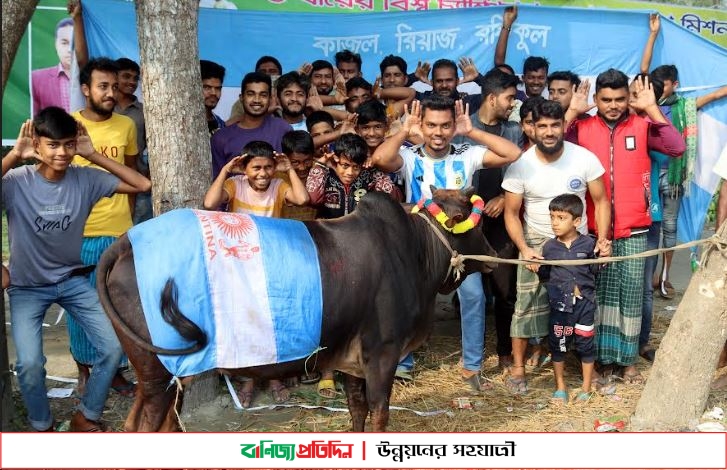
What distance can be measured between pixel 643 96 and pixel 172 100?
3.21 meters

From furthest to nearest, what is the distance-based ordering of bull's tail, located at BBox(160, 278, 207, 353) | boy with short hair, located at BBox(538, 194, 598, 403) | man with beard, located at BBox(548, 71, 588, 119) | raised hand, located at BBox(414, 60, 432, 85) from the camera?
raised hand, located at BBox(414, 60, 432, 85) < man with beard, located at BBox(548, 71, 588, 119) < boy with short hair, located at BBox(538, 194, 598, 403) < bull's tail, located at BBox(160, 278, 207, 353)

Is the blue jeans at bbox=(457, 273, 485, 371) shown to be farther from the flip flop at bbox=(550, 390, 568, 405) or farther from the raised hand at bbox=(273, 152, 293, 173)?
the raised hand at bbox=(273, 152, 293, 173)

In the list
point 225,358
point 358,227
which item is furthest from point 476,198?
point 225,358

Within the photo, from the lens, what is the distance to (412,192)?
16.1 feet

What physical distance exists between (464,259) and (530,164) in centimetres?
109

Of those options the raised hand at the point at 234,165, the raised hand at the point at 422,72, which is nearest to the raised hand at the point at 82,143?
the raised hand at the point at 234,165

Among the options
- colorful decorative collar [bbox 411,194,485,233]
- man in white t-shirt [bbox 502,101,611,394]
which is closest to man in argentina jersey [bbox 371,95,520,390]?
man in white t-shirt [bbox 502,101,611,394]

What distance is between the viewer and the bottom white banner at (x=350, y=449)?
3.62m

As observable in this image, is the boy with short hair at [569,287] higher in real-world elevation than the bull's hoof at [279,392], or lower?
higher

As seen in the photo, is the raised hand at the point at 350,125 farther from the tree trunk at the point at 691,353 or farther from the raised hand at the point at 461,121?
the tree trunk at the point at 691,353

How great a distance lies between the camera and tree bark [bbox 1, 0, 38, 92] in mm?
4371

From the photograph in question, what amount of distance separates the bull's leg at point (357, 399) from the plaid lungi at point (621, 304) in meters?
2.05

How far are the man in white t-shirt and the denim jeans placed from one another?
1.94 meters

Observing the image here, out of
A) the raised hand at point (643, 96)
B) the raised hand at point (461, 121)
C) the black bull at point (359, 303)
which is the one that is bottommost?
the black bull at point (359, 303)
